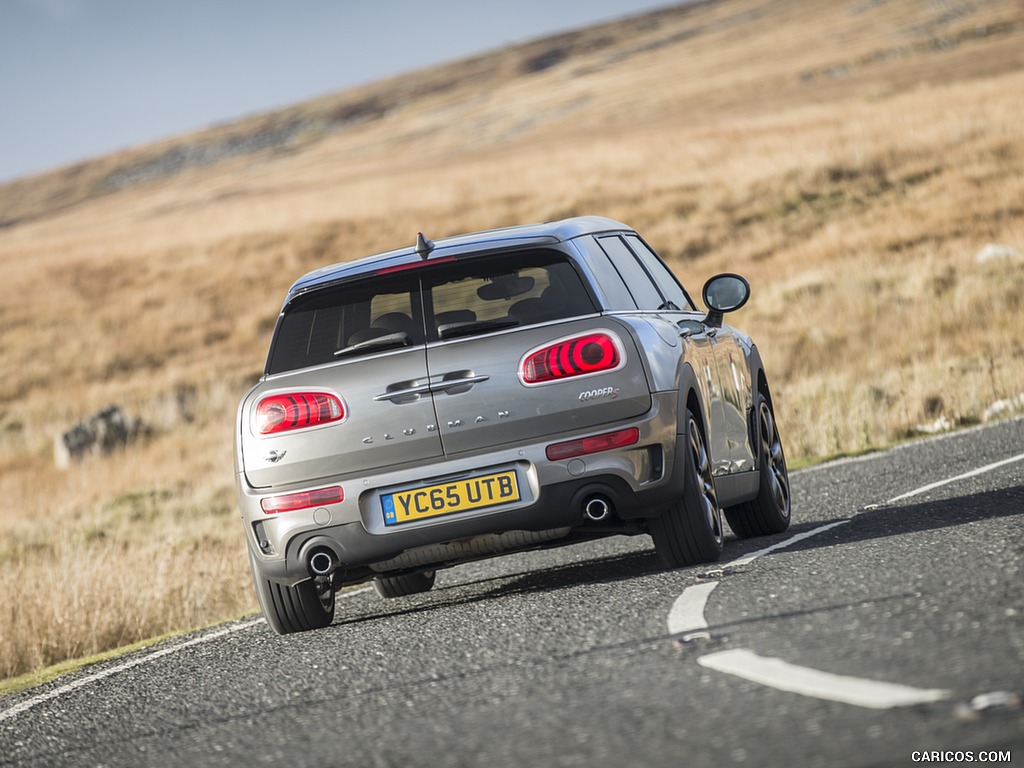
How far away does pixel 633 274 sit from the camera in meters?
7.81

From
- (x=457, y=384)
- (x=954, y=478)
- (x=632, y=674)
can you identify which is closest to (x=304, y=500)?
(x=457, y=384)

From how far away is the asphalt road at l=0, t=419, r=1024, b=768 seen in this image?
3930mm

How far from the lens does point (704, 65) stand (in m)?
94.0

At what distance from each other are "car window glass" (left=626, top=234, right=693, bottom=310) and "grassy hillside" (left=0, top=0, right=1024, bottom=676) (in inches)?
149

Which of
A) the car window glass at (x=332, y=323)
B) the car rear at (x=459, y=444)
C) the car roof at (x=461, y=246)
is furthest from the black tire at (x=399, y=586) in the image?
the car roof at (x=461, y=246)

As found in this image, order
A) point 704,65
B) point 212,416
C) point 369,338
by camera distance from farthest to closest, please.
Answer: point 704,65 → point 212,416 → point 369,338

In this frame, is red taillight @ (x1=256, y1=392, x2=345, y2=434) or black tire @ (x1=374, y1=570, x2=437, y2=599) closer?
red taillight @ (x1=256, y1=392, x2=345, y2=434)

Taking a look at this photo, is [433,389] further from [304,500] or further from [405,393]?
[304,500]

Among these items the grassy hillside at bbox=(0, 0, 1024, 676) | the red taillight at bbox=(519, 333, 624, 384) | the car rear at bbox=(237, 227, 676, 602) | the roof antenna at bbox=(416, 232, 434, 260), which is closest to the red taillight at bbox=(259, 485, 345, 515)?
the car rear at bbox=(237, 227, 676, 602)

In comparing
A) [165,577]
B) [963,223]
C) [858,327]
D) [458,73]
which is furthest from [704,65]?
[165,577]

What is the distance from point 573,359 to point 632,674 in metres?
2.09

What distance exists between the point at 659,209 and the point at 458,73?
110 meters

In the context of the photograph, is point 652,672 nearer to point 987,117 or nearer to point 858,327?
point 858,327

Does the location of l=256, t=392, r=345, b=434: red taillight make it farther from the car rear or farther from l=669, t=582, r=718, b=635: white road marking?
l=669, t=582, r=718, b=635: white road marking
